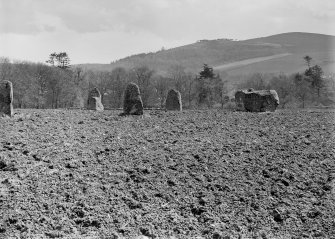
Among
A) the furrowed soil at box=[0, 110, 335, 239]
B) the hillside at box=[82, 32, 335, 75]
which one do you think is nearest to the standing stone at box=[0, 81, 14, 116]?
the furrowed soil at box=[0, 110, 335, 239]

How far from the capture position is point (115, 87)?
60.8 metres

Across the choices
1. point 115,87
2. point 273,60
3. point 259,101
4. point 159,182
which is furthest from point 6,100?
point 273,60

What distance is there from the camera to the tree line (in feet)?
163

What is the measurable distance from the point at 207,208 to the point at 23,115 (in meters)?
8.16

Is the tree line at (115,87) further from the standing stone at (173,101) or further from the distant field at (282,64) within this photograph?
the distant field at (282,64)

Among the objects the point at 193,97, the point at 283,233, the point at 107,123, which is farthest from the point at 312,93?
the point at 283,233

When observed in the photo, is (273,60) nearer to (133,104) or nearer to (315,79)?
(315,79)

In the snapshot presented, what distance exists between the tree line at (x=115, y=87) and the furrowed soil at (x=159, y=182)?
36.2 metres

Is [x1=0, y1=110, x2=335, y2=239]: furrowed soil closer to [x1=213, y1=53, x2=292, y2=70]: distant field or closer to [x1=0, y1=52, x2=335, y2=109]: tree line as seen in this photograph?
[x1=0, y1=52, x2=335, y2=109]: tree line

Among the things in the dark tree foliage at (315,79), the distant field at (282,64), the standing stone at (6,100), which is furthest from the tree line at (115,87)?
the distant field at (282,64)

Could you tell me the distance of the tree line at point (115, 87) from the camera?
4962 cm

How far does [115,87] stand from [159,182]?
52360 millimetres

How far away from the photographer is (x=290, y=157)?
1151 centimetres

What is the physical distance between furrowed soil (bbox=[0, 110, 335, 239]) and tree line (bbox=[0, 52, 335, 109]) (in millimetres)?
36156
